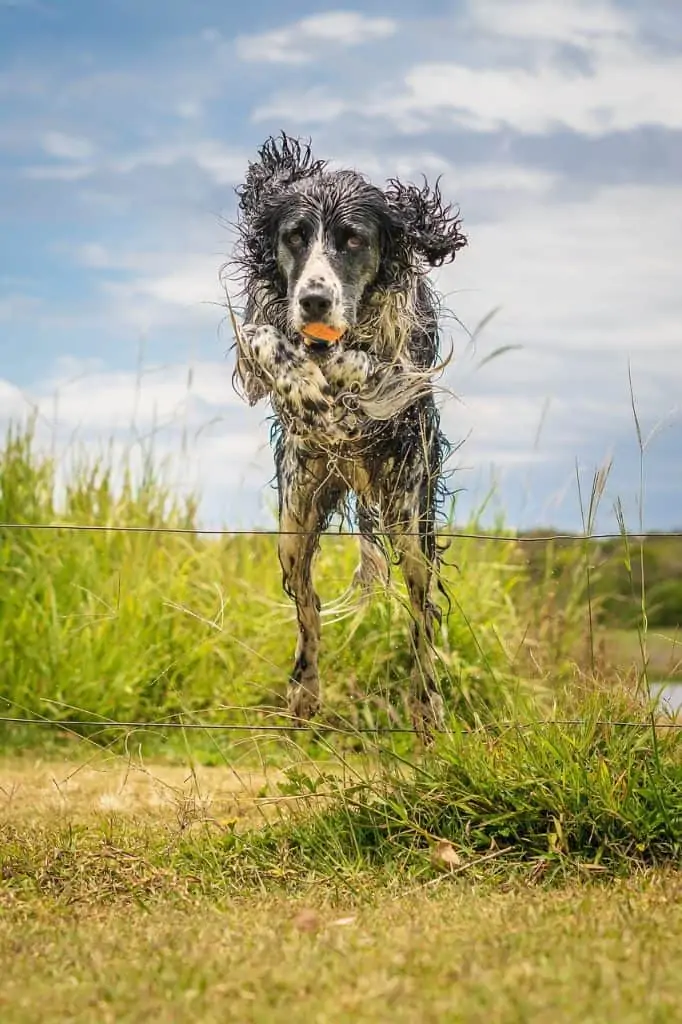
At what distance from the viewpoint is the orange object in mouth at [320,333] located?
4.62 metres

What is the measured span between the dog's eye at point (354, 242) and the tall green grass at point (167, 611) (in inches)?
94.4

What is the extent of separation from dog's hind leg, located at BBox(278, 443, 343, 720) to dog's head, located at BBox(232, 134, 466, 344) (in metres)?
0.60

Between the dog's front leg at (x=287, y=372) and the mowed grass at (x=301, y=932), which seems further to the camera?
the dog's front leg at (x=287, y=372)

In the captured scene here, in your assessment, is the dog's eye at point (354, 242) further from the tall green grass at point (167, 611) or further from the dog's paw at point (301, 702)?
the tall green grass at point (167, 611)

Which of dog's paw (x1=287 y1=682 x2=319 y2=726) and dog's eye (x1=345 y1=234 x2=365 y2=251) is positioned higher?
dog's eye (x1=345 y1=234 x2=365 y2=251)

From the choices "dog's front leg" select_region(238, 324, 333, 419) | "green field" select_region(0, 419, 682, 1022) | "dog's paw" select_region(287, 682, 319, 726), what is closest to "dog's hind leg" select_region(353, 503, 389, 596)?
"green field" select_region(0, 419, 682, 1022)

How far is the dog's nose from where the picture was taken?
457 centimetres

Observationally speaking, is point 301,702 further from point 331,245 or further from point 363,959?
point 363,959

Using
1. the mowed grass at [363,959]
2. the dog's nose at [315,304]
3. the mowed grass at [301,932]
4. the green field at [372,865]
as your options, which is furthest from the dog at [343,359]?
the mowed grass at [363,959]

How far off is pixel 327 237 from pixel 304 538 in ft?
3.82

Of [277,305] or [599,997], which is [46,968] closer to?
[599,997]

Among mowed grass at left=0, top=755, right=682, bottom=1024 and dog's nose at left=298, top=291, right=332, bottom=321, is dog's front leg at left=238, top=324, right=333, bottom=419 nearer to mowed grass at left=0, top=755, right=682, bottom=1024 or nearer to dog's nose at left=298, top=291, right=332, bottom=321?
dog's nose at left=298, top=291, right=332, bottom=321

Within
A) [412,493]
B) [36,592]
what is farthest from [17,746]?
[412,493]

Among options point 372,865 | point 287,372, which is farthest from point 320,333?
point 372,865
